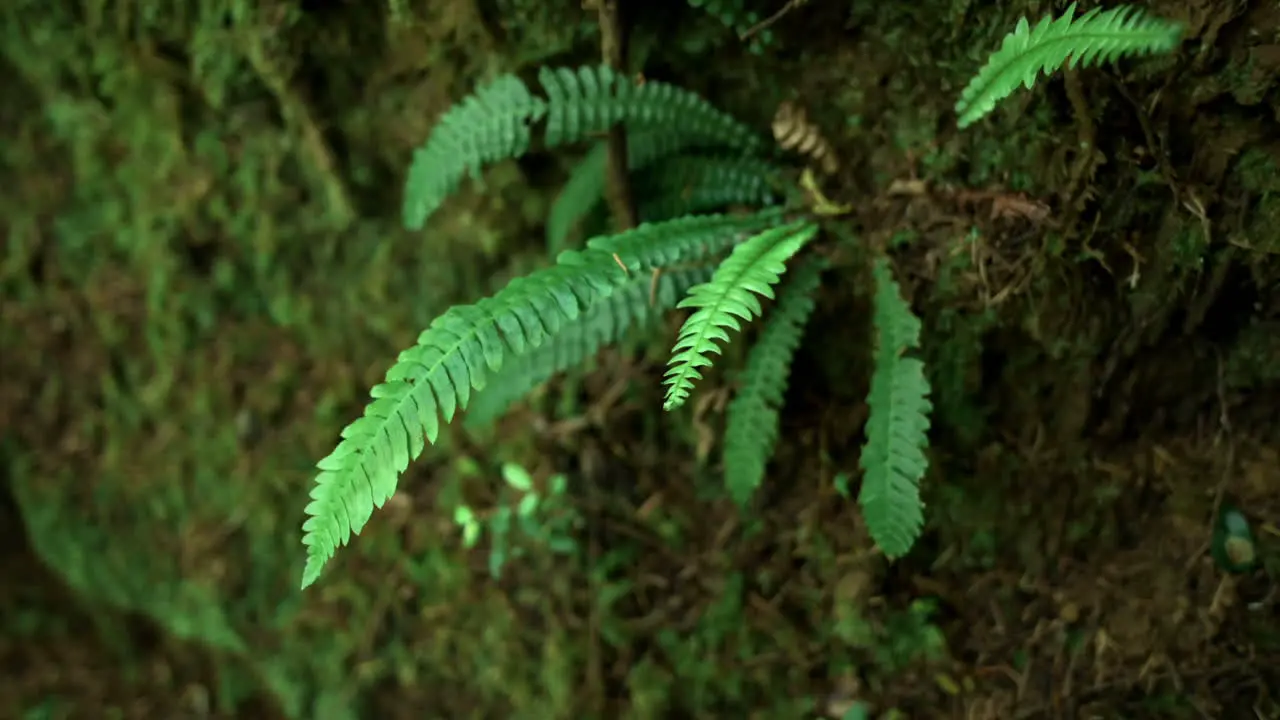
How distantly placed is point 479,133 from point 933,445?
4.11 feet

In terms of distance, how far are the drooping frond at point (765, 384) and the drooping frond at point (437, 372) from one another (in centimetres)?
40

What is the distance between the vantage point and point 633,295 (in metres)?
1.95

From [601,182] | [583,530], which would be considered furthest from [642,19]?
[583,530]

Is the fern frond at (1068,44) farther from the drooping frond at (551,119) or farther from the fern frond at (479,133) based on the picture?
the fern frond at (479,133)

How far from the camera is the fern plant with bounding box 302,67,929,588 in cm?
139

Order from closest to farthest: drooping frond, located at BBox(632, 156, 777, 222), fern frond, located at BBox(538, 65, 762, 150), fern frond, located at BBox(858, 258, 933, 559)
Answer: fern frond, located at BBox(858, 258, 933, 559) → fern frond, located at BBox(538, 65, 762, 150) → drooping frond, located at BBox(632, 156, 777, 222)

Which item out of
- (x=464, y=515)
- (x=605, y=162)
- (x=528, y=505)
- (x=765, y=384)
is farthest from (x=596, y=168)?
(x=464, y=515)

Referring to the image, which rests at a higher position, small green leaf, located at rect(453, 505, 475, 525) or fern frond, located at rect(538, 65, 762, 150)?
fern frond, located at rect(538, 65, 762, 150)

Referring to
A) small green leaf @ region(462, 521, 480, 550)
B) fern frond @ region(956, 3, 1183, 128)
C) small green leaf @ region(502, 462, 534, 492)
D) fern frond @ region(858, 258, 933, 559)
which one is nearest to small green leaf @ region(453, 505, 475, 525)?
small green leaf @ region(462, 521, 480, 550)

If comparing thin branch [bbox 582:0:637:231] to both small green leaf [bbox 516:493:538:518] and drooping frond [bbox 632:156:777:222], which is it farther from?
small green leaf [bbox 516:493:538:518]

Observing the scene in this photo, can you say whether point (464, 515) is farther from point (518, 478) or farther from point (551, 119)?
point (551, 119)

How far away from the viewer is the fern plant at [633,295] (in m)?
1.39

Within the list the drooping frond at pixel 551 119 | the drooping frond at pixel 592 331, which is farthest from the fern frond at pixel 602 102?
the drooping frond at pixel 592 331

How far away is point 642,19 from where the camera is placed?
2068 mm
